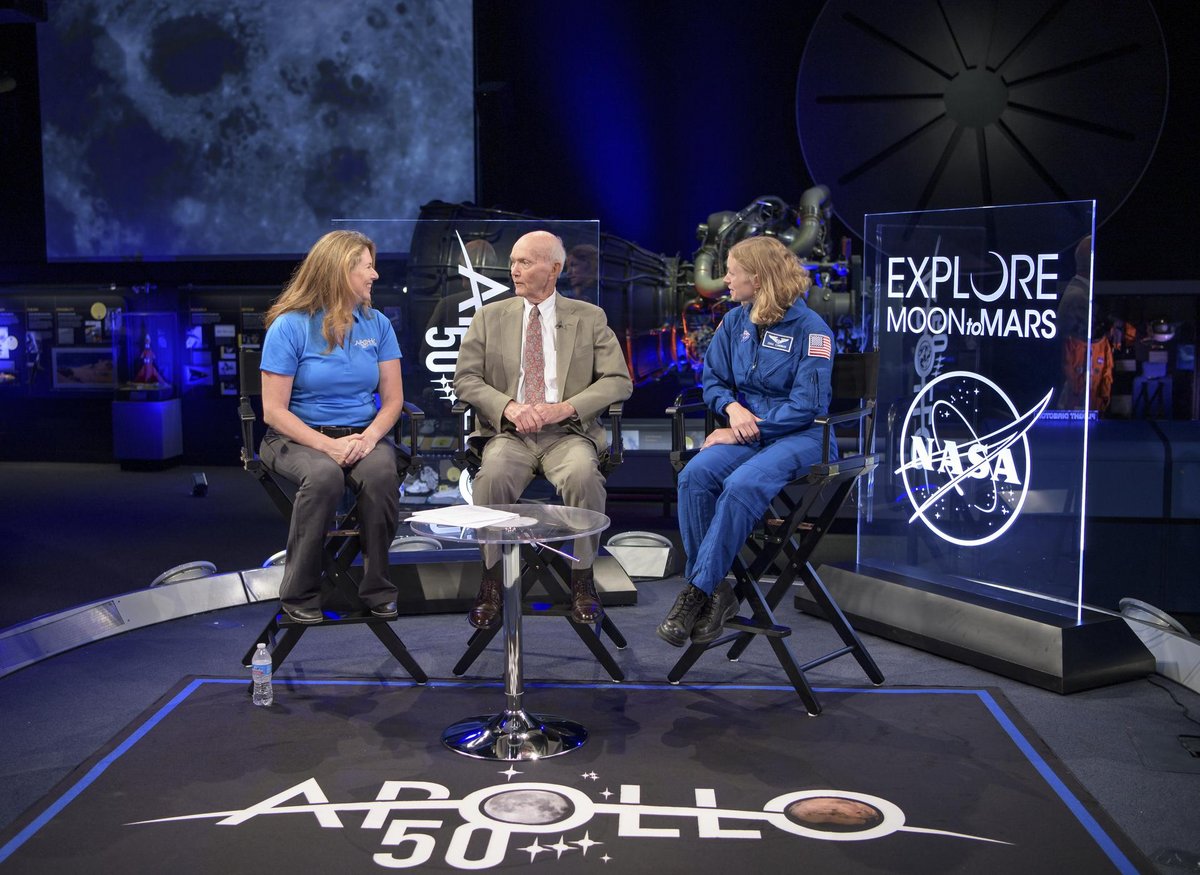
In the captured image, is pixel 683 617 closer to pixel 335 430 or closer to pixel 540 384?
pixel 540 384

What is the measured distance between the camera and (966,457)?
4277 mm

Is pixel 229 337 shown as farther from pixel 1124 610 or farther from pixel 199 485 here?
pixel 1124 610

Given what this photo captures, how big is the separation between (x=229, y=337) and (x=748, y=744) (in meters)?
7.70

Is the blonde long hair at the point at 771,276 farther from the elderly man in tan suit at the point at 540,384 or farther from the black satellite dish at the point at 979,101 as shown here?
the black satellite dish at the point at 979,101

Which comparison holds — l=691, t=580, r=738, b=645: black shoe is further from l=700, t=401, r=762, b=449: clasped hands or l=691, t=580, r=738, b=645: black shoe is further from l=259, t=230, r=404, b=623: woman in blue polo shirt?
l=259, t=230, r=404, b=623: woman in blue polo shirt

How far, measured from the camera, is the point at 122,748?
311 centimetres

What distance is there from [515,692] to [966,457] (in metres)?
2.09

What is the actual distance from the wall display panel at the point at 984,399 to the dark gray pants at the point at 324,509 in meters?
2.06

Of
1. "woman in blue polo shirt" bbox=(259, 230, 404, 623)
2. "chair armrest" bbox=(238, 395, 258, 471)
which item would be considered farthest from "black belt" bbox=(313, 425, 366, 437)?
"chair armrest" bbox=(238, 395, 258, 471)

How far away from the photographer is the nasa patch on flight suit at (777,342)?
12.3 feet

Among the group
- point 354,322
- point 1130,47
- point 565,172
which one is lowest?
point 354,322

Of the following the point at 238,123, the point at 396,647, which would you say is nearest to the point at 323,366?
the point at 396,647

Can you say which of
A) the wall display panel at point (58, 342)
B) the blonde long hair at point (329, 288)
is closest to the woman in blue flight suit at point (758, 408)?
the blonde long hair at point (329, 288)

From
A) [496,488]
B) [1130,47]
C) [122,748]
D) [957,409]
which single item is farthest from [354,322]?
[1130,47]
